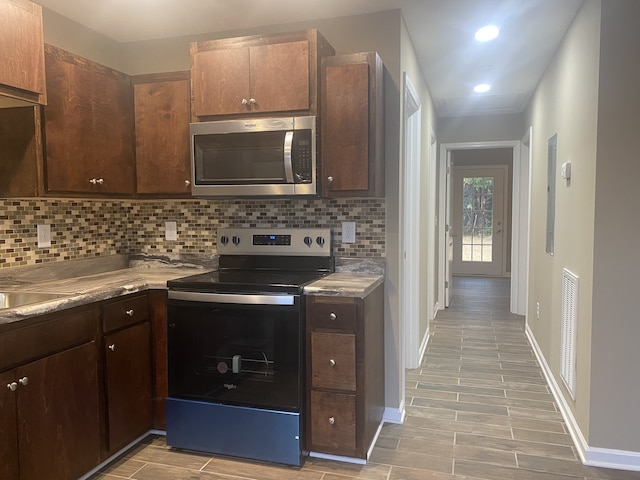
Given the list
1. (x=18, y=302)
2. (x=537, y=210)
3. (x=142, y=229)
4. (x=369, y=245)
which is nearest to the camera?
(x=18, y=302)

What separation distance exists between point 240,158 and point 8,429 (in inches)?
62.4

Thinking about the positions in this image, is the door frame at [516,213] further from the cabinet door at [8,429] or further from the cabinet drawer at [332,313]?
the cabinet door at [8,429]

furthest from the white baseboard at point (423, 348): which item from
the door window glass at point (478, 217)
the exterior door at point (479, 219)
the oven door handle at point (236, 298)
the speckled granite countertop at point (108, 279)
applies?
the door window glass at point (478, 217)

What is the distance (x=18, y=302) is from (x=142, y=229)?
1081 mm

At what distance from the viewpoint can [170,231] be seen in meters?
3.17

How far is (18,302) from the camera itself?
2.23 meters

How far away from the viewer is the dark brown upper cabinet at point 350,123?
8.07ft

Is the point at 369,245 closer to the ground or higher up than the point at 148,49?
closer to the ground

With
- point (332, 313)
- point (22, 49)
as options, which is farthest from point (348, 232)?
point (22, 49)

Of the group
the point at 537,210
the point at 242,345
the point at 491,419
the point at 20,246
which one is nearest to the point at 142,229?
the point at 20,246

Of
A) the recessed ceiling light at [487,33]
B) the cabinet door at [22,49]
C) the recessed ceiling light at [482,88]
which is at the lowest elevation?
the cabinet door at [22,49]

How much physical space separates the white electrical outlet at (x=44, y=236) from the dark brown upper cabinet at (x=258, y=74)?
1042 millimetres

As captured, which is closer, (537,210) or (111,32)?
(111,32)

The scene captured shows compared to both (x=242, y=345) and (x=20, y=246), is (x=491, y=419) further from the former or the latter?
(x=20, y=246)
